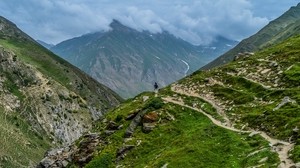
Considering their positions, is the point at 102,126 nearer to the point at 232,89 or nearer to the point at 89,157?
the point at 89,157

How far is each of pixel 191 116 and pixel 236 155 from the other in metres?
19.0

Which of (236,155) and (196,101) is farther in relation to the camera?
(196,101)

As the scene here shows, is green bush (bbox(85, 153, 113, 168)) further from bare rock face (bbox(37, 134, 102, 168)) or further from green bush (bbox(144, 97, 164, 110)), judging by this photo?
green bush (bbox(144, 97, 164, 110))

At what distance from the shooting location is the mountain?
51500 millimetres

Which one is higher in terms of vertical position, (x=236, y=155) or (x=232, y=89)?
(x=232, y=89)

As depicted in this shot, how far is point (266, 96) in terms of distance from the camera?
236 ft

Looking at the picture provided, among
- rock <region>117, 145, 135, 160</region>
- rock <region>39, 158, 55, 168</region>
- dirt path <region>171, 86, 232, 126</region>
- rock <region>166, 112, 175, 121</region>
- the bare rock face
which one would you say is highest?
dirt path <region>171, 86, 232, 126</region>

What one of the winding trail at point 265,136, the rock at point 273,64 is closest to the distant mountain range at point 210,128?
the winding trail at point 265,136

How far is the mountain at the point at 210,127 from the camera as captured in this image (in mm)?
51500

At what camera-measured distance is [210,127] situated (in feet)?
203

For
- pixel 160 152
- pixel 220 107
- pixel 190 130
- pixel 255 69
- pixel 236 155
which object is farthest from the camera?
pixel 255 69

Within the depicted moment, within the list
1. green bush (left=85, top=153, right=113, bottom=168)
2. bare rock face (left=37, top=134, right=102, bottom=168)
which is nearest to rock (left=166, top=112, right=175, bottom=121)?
bare rock face (left=37, top=134, right=102, bottom=168)

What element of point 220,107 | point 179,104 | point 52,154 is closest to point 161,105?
point 179,104

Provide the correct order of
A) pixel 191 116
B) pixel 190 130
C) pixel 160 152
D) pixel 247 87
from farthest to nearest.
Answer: pixel 247 87
pixel 191 116
pixel 190 130
pixel 160 152
